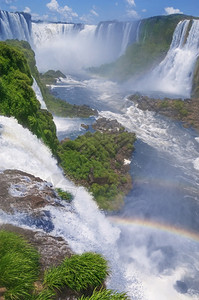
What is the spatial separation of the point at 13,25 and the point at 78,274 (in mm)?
75124

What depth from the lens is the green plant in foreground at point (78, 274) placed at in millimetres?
5492

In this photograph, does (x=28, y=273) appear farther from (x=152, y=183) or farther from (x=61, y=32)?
(x=61, y=32)

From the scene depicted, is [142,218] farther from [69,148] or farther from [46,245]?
[46,245]

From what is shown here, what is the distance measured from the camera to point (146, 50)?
6347cm

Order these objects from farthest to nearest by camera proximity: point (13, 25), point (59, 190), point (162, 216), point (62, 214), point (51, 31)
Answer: point (51, 31)
point (13, 25)
point (162, 216)
point (59, 190)
point (62, 214)

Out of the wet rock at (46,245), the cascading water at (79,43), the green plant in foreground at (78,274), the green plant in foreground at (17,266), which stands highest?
the green plant in foreground at (17,266)

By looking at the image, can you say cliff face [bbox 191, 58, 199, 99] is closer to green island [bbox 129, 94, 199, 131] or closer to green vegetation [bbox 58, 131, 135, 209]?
green island [bbox 129, 94, 199, 131]

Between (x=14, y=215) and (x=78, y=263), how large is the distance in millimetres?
2637

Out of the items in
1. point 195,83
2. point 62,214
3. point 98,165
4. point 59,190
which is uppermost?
point 62,214

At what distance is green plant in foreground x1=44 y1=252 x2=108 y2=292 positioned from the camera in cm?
549

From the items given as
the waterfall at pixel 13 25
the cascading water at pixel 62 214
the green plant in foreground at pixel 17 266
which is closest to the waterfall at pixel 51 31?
the waterfall at pixel 13 25

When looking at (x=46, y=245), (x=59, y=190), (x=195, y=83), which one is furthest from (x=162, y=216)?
(x=195, y=83)

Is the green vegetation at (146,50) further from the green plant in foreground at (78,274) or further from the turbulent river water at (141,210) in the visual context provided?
the green plant in foreground at (78,274)

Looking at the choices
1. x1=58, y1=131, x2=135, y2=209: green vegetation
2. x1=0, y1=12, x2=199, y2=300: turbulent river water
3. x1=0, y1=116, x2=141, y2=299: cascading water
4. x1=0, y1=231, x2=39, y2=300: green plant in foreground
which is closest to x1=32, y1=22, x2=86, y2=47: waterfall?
x1=0, y1=12, x2=199, y2=300: turbulent river water
